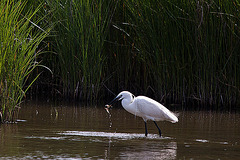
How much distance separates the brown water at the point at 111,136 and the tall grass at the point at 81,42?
1355mm

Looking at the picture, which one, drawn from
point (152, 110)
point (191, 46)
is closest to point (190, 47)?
point (191, 46)

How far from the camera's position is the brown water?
5793 millimetres

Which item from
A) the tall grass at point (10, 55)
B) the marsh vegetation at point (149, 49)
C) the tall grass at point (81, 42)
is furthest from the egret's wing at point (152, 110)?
the tall grass at point (81, 42)

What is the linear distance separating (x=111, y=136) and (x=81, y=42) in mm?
4429

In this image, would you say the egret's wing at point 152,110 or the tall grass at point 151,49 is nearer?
the egret's wing at point 152,110

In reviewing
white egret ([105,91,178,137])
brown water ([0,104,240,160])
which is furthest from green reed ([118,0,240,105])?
white egret ([105,91,178,137])

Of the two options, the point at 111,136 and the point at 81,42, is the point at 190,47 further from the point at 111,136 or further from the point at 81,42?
the point at 111,136

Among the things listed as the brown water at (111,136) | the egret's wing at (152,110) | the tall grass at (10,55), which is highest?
the tall grass at (10,55)

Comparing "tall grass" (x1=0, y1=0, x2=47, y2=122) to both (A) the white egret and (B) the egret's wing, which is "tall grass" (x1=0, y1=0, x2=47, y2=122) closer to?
(A) the white egret

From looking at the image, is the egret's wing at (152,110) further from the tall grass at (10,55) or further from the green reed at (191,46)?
the green reed at (191,46)

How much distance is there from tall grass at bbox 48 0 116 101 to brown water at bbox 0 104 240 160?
1.35 m

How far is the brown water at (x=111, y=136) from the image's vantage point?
579 cm

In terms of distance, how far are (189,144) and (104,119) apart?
256 cm

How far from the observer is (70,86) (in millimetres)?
11484
